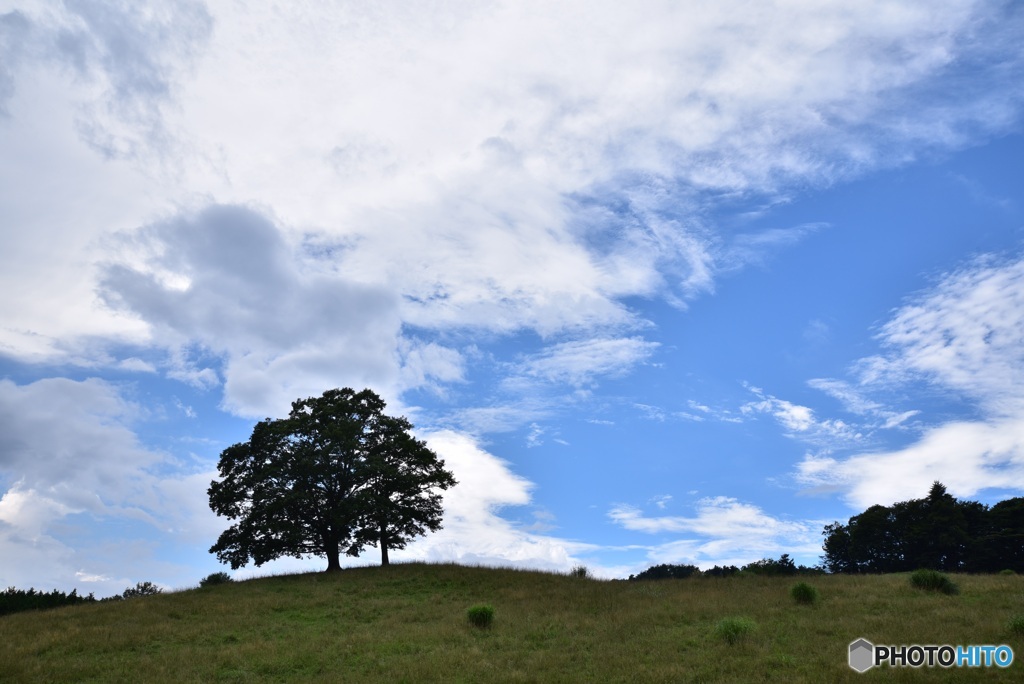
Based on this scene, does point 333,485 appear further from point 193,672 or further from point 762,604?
point 762,604

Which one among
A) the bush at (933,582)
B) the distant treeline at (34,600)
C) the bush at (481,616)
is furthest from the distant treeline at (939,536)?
the distant treeline at (34,600)

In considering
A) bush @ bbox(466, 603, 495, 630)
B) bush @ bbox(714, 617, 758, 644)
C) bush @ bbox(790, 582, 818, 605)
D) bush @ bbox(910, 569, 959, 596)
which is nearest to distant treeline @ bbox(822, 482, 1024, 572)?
bush @ bbox(910, 569, 959, 596)

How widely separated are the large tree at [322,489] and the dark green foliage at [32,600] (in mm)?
7848

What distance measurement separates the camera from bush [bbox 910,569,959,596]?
85.7 ft

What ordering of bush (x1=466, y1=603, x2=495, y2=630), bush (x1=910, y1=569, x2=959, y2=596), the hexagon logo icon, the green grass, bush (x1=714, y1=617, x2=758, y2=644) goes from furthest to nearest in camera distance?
1. bush (x1=910, y1=569, x2=959, y2=596)
2. bush (x1=466, y1=603, x2=495, y2=630)
3. bush (x1=714, y1=617, x2=758, y2=644)
4. the green grass
5. the hexagon logo icon

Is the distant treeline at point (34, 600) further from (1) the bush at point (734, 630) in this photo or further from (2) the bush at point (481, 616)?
(1) the bush at point (734, 630)

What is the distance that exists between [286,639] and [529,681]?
1132 cm

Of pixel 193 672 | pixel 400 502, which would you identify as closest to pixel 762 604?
pixel 193 672

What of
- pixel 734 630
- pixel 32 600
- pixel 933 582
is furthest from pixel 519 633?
pixel 32 600

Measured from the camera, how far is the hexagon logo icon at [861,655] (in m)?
17.2

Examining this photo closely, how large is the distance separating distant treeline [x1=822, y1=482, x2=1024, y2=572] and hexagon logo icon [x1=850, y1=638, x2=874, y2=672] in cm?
5087

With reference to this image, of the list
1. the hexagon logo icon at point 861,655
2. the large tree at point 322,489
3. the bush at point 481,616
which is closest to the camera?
the hexagon logo icon at point 861,655

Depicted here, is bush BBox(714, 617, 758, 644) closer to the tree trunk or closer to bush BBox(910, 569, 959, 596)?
bush BBox(910, 569, 959, 596)

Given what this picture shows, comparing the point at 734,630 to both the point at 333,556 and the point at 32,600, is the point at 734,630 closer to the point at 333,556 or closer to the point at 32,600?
the point at 333,556
